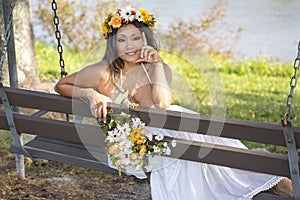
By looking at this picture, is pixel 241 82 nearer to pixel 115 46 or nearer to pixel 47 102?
pixel 115 46

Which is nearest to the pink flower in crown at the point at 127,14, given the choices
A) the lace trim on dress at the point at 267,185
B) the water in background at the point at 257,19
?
the lace trim on dress at the point at 267,185

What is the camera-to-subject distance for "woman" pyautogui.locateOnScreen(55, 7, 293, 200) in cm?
331

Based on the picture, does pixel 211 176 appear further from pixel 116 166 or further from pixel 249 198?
A: pixel 116 166

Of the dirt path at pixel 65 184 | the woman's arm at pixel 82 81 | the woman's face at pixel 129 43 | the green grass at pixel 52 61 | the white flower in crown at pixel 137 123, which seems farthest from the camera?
the green grass at pixel 52 61

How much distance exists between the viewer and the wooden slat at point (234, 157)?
2881 millimetres

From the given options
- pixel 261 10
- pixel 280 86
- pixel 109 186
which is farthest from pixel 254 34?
pixel 109 186

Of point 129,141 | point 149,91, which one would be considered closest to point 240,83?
point 149,91

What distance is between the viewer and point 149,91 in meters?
3.63

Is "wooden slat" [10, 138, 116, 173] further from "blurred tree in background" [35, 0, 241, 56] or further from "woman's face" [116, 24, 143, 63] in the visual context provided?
"blurred tree in background" [35, 0, 241, 56]

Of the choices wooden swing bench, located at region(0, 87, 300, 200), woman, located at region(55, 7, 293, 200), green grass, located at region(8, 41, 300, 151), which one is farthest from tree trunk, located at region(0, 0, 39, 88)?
woman, located at region(55, 7, 293, 200)

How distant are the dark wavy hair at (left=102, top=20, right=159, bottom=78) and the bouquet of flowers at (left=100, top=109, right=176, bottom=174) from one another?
0.55 meters

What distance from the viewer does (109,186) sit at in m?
4.38

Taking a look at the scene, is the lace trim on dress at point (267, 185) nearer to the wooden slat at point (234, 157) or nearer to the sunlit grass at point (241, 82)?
the wooden slat at point (234, 157)

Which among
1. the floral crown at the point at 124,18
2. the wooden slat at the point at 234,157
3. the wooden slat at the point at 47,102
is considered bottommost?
the wooden slat at the point at 234,157
